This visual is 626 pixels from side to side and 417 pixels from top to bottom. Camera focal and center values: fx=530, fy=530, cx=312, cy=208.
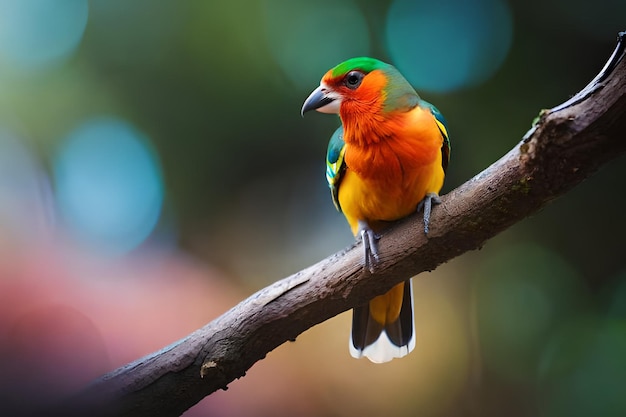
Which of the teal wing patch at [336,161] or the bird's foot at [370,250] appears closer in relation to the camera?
the bird's foot at [370,250]

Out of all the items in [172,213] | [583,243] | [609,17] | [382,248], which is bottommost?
[382,248]

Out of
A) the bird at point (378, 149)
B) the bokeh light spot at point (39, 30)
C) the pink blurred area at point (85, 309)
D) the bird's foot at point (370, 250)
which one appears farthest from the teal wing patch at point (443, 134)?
the bokeh light spot at point (39, 30)

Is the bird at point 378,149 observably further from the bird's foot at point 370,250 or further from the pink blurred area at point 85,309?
the pink blurred area at point 85,309

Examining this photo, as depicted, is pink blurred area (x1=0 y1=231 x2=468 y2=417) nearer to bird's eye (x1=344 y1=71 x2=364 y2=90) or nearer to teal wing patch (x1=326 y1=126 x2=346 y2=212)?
teal wing patch (x1=326 y1=126 x2=346 y2=212)

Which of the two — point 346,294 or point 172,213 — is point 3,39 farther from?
point 346,294

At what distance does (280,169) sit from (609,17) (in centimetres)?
113

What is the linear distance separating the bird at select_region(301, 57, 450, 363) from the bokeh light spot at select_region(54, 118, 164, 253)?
76 centimetres

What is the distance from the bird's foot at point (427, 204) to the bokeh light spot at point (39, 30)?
127cm

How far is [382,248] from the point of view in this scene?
1017mm

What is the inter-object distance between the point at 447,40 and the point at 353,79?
0.66m

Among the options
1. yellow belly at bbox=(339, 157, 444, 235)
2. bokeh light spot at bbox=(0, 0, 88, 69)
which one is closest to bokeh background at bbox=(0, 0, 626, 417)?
bokeh light spot at bbox=(0, 0, 88, 69)

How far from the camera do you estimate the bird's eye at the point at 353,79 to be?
1.16 meters

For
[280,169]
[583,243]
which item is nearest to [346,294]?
[280,169]

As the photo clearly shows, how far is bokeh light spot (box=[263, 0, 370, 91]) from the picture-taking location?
65.8 inches
